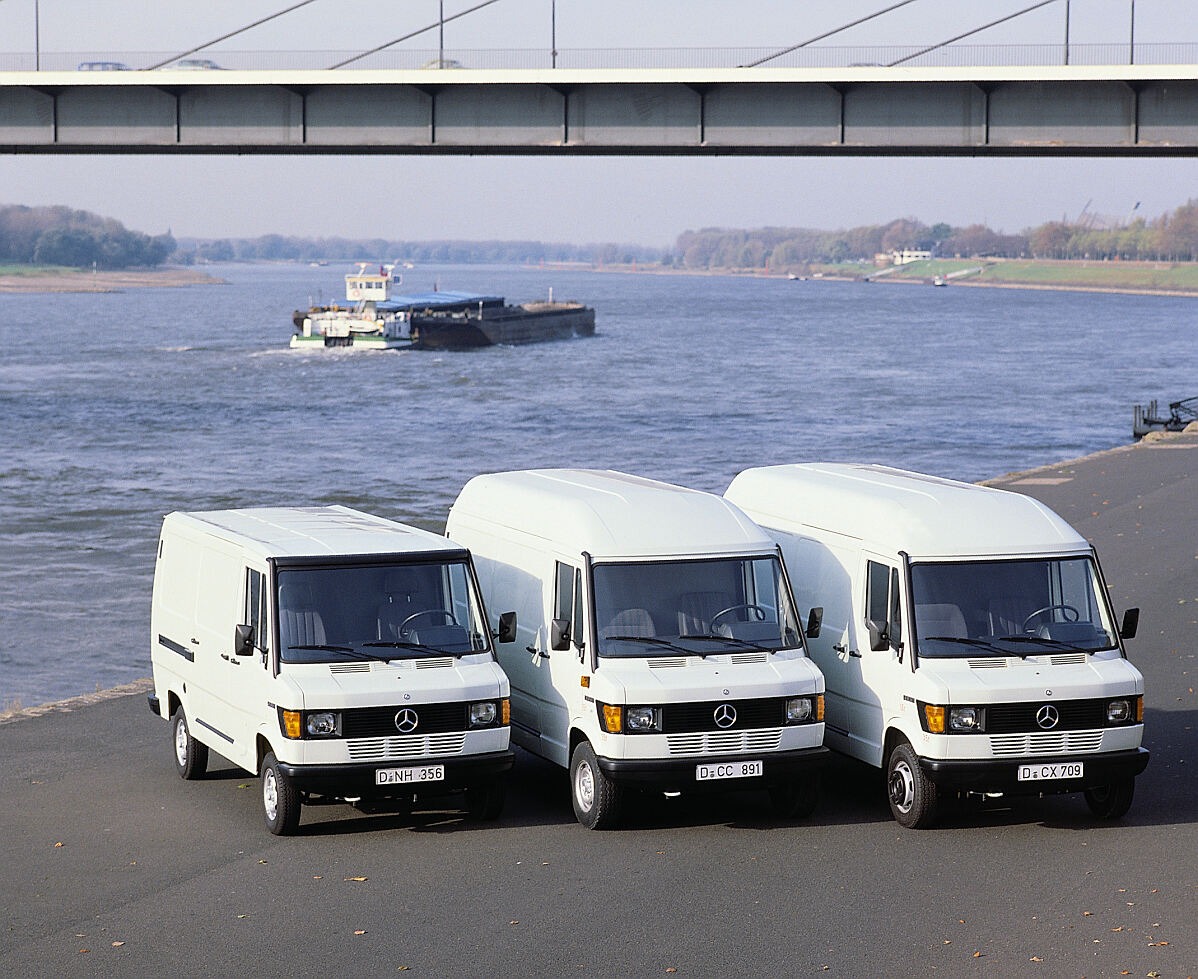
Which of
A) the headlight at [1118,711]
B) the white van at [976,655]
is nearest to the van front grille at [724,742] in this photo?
the white van at [976,655]

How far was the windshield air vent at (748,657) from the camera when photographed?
1099 centimetres

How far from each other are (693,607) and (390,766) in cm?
233

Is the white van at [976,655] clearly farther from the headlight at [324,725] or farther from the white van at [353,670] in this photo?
the headlight at [324,725]

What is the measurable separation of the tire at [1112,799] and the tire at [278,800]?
5322 mm

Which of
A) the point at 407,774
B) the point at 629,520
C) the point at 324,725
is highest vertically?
the point at 629,520

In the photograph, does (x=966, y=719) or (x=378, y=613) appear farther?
(x=378, y=613)

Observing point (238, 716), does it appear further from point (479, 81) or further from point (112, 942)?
point (479, 81)

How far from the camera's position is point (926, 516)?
Answer: 1137 cm

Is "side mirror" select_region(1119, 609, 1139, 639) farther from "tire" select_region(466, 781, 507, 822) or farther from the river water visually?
the river water

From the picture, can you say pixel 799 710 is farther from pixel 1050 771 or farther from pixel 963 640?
pixel 1050 771

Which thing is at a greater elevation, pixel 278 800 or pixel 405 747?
pixel 405 747

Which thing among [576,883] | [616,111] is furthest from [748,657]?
[616,111]

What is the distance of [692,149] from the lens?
34000 millimetres

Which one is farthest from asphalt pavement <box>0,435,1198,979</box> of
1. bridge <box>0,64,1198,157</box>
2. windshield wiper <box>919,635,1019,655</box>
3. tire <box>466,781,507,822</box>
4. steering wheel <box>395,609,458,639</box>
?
bridge <box>0,64,1198,157</box>
